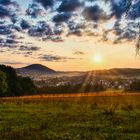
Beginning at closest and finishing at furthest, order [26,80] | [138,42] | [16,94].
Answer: [138,42] → [16,94] → [26,80]

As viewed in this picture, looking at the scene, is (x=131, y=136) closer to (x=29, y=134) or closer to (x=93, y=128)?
(x=93, y=128)

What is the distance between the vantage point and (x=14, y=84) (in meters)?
112

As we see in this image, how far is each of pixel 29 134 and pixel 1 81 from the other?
72168mm

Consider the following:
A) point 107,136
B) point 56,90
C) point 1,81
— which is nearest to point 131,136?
point 107,136

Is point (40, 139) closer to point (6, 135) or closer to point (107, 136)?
point (6, 135)

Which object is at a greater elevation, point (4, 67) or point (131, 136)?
point (4, 67)

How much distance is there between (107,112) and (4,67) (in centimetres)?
8209

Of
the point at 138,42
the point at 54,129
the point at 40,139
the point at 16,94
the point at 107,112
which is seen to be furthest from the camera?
the point at 16,94

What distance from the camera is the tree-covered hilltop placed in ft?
352

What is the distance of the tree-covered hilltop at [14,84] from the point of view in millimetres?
107312

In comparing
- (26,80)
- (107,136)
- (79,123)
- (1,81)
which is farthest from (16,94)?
(107,136)

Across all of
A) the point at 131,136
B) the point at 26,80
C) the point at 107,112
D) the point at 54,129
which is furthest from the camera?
the point at 26,80

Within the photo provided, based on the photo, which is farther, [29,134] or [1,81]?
[1,81]

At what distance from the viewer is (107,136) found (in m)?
24.4
